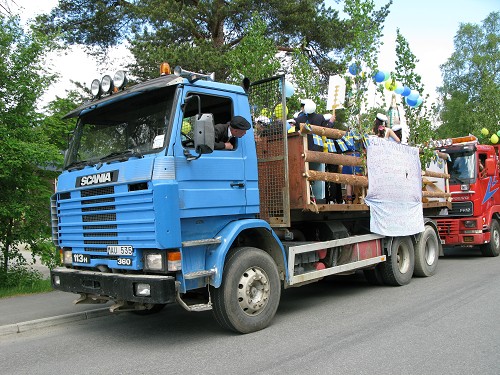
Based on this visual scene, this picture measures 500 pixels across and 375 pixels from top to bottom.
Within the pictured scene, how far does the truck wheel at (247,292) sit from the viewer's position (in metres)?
5.28

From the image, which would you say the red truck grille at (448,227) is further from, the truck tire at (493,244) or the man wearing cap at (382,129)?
the man wearing cap at (382,129)

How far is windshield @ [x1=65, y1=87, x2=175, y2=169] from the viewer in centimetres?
525

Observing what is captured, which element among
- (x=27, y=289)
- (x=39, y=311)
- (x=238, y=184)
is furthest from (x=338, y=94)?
(x=27, y=289)

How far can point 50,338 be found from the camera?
6016 mm

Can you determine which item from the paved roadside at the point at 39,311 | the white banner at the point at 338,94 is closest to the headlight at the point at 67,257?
the paved roadside at the point at 39,311

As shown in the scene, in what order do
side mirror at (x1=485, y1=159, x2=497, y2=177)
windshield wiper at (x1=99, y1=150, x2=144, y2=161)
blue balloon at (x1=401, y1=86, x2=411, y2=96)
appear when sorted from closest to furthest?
windshield wiper at (x1=99, y1=150, x2=144, y2=161) < blue balloon at (x1=401, y1=86, x2=411, y2=96) < side mirror at (x1=485, y1=159, x2=497, y2=177)

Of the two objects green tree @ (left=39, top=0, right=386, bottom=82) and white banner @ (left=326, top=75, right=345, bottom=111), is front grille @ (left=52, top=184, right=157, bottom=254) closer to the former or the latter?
white banner @ (left=326, top=75, right=345, bottom=111)

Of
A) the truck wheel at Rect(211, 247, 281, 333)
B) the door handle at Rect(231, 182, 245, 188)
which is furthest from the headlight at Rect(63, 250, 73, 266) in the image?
the door handle at Rect(231, 182, 245, 188)

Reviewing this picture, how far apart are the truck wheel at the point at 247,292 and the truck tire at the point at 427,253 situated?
176 inches

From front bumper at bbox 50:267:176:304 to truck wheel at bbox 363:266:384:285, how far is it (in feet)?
16.2

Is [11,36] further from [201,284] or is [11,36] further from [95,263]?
[201,284]

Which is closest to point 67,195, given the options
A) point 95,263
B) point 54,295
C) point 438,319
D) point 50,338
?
point 95,263

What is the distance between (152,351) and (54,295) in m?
4.12

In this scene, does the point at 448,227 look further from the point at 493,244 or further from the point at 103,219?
the point at 103,219
